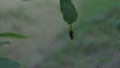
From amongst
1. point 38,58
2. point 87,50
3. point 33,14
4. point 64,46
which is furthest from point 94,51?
point 33,14

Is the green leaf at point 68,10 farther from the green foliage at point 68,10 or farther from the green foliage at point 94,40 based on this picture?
the green foliage at point 94,40

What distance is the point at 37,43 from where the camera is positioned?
379cm

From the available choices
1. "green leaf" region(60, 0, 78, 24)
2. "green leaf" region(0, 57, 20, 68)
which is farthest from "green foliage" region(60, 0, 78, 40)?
"green leaf" region(0, 57, 20, 68)

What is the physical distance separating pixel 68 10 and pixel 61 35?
318 cm

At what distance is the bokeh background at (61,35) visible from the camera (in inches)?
136

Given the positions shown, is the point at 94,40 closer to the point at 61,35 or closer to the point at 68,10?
the point at 61,35

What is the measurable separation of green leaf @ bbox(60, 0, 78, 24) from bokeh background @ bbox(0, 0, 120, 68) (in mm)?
2715

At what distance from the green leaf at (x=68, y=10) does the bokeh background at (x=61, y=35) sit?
2.72 m

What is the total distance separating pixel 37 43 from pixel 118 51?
2.86ft

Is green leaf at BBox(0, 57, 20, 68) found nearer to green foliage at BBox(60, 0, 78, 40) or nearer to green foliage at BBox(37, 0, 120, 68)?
green foliage at BBox(60, 0, 78, 40)

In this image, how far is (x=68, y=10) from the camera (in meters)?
0.61

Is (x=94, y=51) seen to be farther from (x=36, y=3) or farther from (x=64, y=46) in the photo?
(x=36, y=3)

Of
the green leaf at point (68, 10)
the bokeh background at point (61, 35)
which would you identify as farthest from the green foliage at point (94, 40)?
the green leaf at point (68, 10)

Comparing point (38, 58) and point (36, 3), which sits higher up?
point (36, 3)
